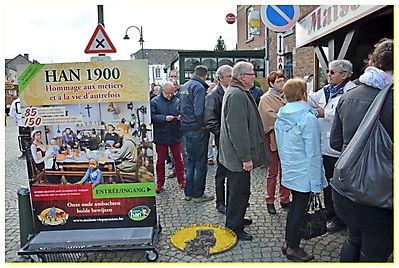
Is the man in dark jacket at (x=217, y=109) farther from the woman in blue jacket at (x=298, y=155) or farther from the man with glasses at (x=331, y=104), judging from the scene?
the woman in blue jacket at (x=298, y=155)

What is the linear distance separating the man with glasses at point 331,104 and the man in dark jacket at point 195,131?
4.75 ft

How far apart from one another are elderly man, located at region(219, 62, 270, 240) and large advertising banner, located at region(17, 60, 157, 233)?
2.57 feet

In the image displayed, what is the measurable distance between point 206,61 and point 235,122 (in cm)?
1236

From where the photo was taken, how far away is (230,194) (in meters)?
3.73

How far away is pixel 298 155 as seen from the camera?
10.3 feet

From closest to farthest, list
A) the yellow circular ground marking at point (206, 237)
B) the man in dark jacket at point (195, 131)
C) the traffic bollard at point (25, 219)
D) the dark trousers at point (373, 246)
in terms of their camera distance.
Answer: the dark trousers at point (373, 246)
the traffic bollard at point (25, 219)
the yellow circular ground marking at point (206, 237)
the man in dark jacket at point (195, 131)

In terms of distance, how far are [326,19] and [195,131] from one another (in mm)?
2732

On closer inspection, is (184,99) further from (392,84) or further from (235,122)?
(392,84)

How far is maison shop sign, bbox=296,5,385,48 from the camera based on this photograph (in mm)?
4406

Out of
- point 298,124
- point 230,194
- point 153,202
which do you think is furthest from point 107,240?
point 298,124

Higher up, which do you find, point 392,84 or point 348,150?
point 392,84

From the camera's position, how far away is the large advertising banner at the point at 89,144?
10.4 feet

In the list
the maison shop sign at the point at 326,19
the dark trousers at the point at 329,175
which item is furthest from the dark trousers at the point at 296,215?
the maison shop sign at the point at 326,19

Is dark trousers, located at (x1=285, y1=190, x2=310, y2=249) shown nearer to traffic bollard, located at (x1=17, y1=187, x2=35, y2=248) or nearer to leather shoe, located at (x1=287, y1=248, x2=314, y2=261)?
leather shoe, located at (x1=287, y1=248, x2=314, y2=261)
